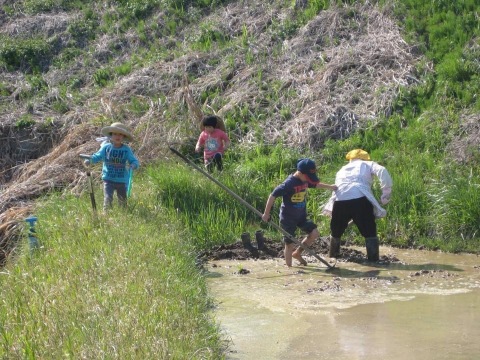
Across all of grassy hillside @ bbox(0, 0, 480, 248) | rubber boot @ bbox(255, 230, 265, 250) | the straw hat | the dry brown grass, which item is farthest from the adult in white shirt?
the dry brown grass

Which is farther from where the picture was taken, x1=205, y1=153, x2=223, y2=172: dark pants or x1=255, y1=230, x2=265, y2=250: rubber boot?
x1=205, y1=153, x2=223, y2=172: dark pants

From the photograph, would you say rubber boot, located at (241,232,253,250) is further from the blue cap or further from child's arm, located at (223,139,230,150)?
child's arm, located at (223,139,230,150)

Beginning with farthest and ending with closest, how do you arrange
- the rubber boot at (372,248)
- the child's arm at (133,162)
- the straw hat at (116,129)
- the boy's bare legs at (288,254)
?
the straw hat at (116,129), the child's arm at (133,162), the rubber boot at (372,248), the boy's bare legs at (288,254)

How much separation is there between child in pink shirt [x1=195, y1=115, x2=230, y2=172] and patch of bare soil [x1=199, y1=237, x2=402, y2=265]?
2777 mm

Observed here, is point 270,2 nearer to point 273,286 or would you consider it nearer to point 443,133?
point 443,133

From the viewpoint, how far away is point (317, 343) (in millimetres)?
7320

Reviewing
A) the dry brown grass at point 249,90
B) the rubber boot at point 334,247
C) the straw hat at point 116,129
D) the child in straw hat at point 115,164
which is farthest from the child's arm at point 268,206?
the dry brown grass at point 249,90

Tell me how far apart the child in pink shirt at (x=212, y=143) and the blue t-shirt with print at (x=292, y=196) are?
12.5 feet

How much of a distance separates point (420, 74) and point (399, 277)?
7.13 m

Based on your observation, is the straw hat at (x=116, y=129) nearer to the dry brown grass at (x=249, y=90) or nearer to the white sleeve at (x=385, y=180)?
the white sleeve at (x=385, y=180)

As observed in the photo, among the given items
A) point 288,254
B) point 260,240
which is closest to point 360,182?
point 288,254

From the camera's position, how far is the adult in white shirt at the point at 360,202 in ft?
36.5

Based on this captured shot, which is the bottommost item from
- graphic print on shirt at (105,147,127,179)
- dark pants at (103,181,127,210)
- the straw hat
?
dark pants at (103,181,127,210)

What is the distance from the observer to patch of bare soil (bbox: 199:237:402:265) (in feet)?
37.6
